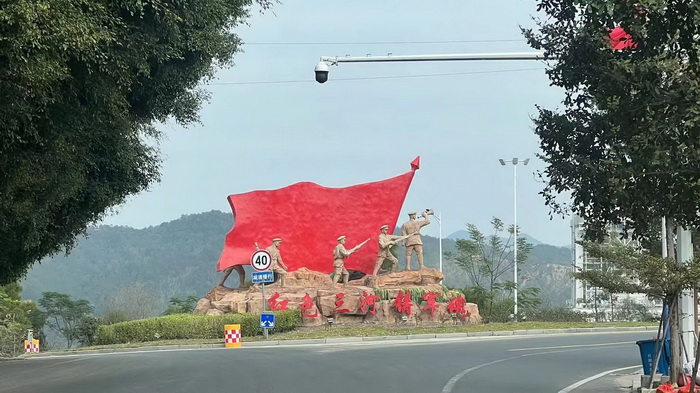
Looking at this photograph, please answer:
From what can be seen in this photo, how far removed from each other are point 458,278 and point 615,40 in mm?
105726

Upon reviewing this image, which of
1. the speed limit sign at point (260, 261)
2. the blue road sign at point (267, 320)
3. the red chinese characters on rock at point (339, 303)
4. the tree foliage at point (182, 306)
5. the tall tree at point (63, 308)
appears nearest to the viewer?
the speed limit sign at point (260, 261)

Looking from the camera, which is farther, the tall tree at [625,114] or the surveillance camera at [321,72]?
the surveillance camera at [321,72]

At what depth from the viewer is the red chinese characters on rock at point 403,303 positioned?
1198 inches

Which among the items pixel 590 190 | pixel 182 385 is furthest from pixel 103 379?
pixel 590 190

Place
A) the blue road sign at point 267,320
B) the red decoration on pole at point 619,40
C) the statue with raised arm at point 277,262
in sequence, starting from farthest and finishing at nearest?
the statue with raised arm at point 277,262 < the blue road sign at point 267,320 < the red decoration on pole at point 619,40

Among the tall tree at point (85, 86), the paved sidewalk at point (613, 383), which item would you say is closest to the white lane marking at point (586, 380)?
the paved sidewalk at point (613, 383)

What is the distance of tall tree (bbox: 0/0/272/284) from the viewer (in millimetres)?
8750

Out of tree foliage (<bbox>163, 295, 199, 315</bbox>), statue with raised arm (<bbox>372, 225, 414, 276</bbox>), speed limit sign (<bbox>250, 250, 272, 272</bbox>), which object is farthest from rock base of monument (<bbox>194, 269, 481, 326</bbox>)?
tree foliage (<bbox>163, 295, 199, 315</bbox>)

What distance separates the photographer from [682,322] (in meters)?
12.2

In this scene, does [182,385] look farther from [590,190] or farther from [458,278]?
[458,278]

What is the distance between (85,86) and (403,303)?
21162 mm

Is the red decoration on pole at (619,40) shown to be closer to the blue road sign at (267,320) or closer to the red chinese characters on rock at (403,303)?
the blue road sign at (267,320)

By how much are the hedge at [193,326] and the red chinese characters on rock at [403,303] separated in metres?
3.42

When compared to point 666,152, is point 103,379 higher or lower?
lower
